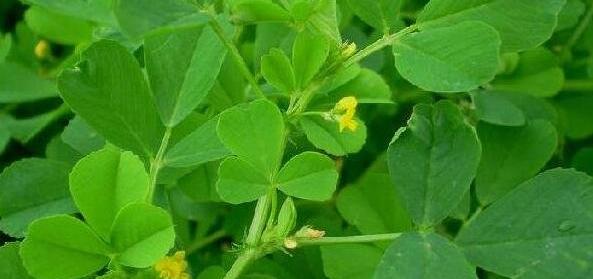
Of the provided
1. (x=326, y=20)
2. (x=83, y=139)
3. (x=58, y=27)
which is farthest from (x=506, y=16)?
(x=58, y=27)

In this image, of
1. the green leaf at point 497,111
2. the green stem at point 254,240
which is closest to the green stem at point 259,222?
the green stem at point 254,240

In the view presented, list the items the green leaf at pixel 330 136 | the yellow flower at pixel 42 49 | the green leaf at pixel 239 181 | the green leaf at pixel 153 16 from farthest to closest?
the yellow flower at pixel 42 49
the green leaf at pixel 330 136
the green leaf at pixel 239 181
the green leaf at pixel 153 16

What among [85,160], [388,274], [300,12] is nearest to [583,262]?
[388,274]

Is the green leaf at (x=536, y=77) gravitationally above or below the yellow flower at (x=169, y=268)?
below

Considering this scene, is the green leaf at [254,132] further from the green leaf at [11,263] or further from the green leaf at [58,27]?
the green leaf at [58,27]

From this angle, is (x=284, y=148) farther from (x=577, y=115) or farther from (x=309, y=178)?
(x=577, y=115)

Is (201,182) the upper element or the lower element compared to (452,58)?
lower
